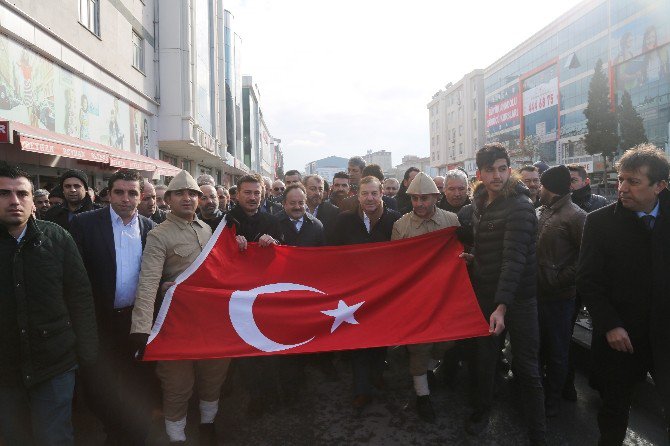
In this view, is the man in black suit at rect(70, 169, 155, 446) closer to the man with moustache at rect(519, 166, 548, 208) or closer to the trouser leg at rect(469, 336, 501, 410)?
the trouser leg at rect(469, 336, 501, 410)

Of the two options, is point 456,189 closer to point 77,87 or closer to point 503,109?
point 77,87

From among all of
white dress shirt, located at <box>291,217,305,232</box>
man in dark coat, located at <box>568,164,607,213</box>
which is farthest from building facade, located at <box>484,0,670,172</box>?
white dress shirt, located at <box>291,217,305,232</box>

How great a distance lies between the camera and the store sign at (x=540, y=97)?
57.9 metres

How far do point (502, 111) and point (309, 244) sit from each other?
72.9 m

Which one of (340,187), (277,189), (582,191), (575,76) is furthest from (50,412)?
(575,76)

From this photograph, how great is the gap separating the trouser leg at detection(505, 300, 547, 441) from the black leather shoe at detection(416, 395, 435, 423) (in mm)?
813

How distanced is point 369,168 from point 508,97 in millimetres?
69582

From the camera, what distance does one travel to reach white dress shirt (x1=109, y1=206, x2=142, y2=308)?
349 centimetres

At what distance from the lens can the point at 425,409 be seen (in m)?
3.94

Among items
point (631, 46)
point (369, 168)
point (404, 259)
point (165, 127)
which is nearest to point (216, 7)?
point (165, 127)

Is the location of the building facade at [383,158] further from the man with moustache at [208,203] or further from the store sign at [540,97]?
the man with moustache at [208,203]

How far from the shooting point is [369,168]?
6.93 m

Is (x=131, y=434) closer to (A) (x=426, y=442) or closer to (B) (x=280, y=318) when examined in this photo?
(B) (x=280, y=318)

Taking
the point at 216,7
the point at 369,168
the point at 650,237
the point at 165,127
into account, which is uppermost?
the point at 216,7
